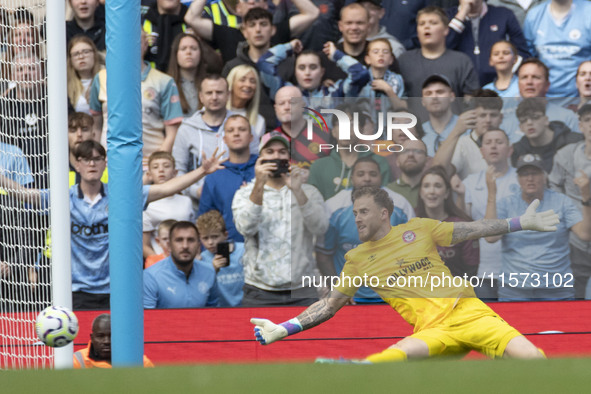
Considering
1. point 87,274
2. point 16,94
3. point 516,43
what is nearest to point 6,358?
point 87,274

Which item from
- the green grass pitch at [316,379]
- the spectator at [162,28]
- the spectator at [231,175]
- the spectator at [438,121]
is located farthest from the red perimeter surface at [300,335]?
the green grass pitch at [316,379]

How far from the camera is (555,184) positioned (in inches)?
257

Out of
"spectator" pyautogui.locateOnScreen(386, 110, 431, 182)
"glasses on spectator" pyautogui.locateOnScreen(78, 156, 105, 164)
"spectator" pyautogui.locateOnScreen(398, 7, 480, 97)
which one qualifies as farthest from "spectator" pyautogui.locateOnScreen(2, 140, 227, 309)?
"spectator" pyautogui.locateOnScreen(398, 7, 480, 97)

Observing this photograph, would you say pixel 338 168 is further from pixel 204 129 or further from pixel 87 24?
pixel 87 24

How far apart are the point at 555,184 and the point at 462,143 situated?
2.23 feet

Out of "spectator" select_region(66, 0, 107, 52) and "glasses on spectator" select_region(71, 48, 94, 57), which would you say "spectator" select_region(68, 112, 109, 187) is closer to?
"glasses on spectator" select_region(71, 48, 94, 57)

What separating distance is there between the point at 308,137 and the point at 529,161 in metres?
1.51

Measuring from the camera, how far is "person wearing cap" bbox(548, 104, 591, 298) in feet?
21.1

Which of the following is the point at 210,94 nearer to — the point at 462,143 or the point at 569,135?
the point at 462,143

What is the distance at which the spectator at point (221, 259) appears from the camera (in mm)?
6945

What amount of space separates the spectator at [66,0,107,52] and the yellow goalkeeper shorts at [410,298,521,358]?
360 cm

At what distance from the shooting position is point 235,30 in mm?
7789

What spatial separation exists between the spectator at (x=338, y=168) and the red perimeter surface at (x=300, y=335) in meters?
0.87

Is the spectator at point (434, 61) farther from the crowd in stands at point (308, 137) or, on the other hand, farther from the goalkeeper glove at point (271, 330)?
the goalkeeper glove at point (271, 330)
